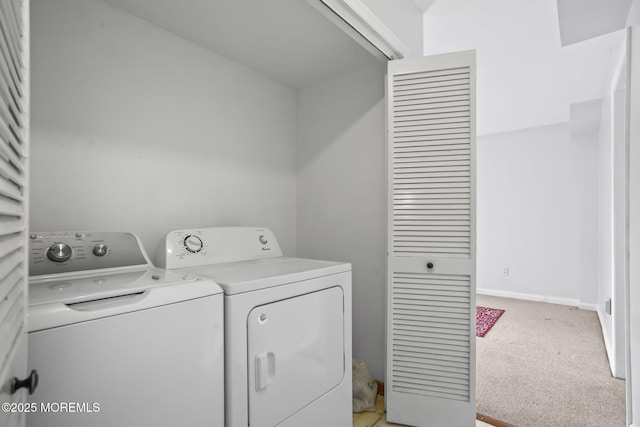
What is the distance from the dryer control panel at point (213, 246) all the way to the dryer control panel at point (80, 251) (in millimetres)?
112

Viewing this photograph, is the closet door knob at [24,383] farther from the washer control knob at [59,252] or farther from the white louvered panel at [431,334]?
A: the white louvered panel at [431,334]

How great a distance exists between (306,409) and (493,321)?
307 centimetres

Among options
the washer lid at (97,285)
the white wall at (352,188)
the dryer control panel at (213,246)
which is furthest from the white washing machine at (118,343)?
the white wall at (352,188)

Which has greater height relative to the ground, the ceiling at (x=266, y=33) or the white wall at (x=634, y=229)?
the ceiling at (x=266, y=33)

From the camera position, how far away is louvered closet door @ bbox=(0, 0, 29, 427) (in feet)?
1.62

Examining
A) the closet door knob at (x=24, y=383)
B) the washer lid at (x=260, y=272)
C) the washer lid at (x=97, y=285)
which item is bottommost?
the closet door knob at (x=24, y=383)

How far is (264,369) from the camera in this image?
1.22 metres

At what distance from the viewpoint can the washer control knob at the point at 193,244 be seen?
1.60 meters

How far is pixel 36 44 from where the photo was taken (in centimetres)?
140

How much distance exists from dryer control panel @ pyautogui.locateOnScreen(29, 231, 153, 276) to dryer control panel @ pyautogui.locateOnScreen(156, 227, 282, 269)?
112 millimetres

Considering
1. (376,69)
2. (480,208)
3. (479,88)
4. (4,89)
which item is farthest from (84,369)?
(480,208)

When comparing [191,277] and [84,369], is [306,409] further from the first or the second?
[84,369]

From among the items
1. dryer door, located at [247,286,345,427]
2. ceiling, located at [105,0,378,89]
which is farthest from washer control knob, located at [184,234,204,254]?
ceiling, located at [105,0,378,89]

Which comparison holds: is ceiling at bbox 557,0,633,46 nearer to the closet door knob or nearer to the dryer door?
the dryer door
